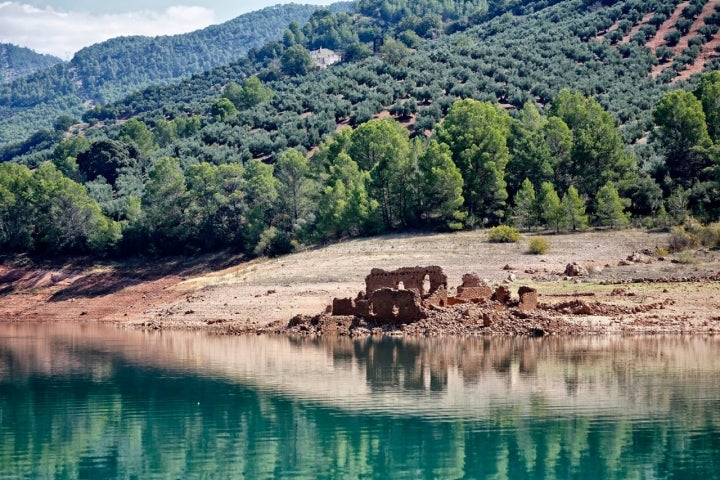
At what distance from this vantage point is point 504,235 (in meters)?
67.6

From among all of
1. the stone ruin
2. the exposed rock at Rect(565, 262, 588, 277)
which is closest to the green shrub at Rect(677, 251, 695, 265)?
the exposed rock at Rect(565, 262, 588, 277)

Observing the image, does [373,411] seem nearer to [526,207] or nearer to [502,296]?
[502,296]

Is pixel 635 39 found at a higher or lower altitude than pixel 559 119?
higher

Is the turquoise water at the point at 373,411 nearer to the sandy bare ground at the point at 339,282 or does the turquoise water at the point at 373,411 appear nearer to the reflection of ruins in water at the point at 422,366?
the reflection of ruins in water at the point at 422,366

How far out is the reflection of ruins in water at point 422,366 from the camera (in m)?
31.6

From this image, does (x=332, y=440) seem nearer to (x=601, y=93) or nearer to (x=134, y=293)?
(x=134, y=293)

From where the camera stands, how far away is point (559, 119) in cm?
7775

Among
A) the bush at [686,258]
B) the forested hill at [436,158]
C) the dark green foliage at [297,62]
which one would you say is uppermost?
the dark green foliage at [297,62]

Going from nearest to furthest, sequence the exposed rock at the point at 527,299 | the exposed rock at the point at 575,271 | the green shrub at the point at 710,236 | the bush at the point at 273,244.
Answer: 1. the exposed rock at the point at 527,299
2. the exposed rock at the point at 575,271
3. the green shrub at the point at 710,236
4. the bush at the point at 273,244

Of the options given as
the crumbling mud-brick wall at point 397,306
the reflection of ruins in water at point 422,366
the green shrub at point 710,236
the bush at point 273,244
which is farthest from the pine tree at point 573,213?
the reflection of ruins in water at point 422,366

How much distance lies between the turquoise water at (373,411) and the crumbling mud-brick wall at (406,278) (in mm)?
6024

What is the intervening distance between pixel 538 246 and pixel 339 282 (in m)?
11.7

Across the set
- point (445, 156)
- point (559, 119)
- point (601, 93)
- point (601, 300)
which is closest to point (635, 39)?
point (601, 93)

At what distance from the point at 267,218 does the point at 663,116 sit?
28963 mm
